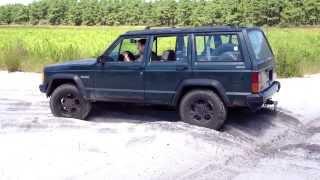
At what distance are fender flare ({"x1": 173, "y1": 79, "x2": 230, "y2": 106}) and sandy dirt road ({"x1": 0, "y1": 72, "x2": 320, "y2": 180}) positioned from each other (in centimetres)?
55

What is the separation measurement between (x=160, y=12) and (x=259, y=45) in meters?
91.2

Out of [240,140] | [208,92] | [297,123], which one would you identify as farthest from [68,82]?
[297,123]

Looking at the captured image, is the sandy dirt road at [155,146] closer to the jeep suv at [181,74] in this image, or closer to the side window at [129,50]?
the jeep suv at [181,74]

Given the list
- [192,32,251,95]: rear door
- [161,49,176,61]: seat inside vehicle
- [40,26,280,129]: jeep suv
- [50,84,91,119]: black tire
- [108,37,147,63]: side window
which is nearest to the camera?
[192,32,251,95]: rear door

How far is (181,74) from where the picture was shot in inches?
403

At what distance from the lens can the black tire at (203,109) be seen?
9.94 m

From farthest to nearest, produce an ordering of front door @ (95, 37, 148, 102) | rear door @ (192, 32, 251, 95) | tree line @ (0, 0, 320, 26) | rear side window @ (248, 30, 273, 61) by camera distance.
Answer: tree line @ (0, 0, 320, 26) → front door @ (95, 37, 148, 102) → rear side window @ (248, 30, 273, 61) → rear door @ (192, 32, 251, 95)

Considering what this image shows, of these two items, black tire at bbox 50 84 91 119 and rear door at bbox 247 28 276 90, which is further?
black tire at bbox 50 84 91 119

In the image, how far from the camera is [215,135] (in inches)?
368

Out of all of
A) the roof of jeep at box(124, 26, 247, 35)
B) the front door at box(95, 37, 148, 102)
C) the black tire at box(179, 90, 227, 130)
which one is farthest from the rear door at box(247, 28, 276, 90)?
the front door at box(95, 37, 148, 102)

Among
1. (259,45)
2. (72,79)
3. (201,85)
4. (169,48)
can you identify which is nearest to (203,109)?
(201,85)

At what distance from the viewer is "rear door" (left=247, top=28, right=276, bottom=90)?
386 inches

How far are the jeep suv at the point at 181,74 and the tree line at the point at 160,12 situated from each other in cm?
7453

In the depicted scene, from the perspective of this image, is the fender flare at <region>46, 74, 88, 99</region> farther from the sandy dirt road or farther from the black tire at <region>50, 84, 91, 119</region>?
the sandy dirt road
